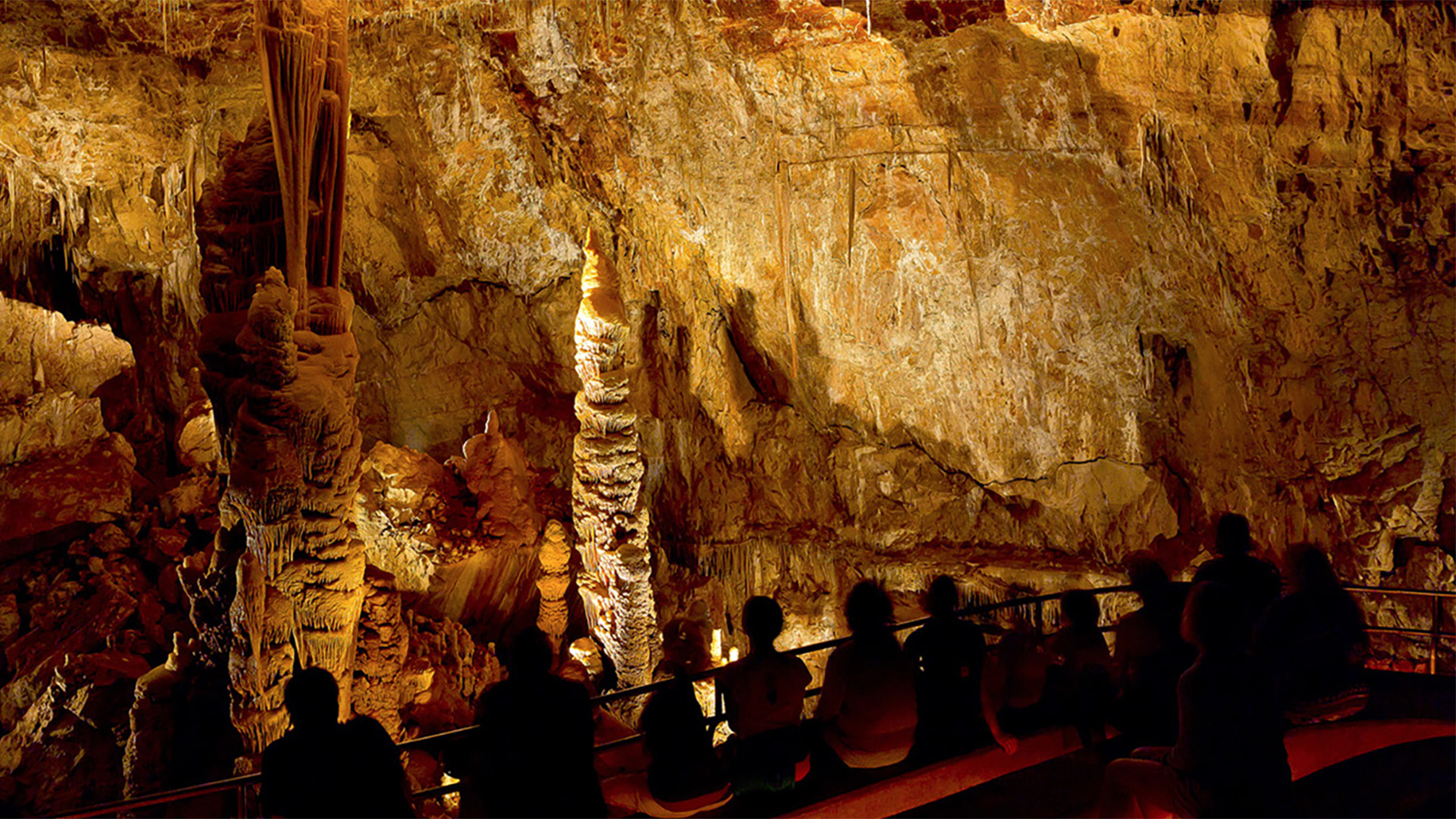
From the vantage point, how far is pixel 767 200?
8.51 metres

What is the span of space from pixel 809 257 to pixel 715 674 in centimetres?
606

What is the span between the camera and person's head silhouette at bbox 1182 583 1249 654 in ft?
7.85

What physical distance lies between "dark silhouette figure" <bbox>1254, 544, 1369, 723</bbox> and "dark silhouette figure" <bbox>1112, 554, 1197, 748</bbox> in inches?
10.2

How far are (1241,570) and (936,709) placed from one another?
46.1 inches

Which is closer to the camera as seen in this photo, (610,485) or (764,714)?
(764,714)

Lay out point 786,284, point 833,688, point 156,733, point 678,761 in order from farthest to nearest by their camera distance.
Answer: point 786,284 < point 156,733 < point 833,688 < point 678,761

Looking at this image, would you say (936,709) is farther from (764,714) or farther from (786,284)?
(786,284)

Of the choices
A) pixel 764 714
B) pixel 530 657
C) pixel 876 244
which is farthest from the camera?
pixel 876 244

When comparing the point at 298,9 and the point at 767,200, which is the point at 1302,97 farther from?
the point at 298,9

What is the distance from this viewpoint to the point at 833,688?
3.05 metres

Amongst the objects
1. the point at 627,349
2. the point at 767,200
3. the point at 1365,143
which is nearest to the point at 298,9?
the point at 767,200

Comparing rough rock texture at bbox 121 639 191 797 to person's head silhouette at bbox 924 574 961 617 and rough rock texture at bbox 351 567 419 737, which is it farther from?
person's head silhouette at bbox 924 574 961 617

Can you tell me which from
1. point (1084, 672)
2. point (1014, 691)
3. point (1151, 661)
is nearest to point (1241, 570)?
point (1151, 661)

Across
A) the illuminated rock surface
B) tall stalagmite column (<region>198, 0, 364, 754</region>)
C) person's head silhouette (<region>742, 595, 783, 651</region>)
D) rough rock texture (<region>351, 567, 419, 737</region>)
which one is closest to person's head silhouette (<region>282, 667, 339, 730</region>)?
person's head silhouette (<region>742, 595, 783, 651</region>)
